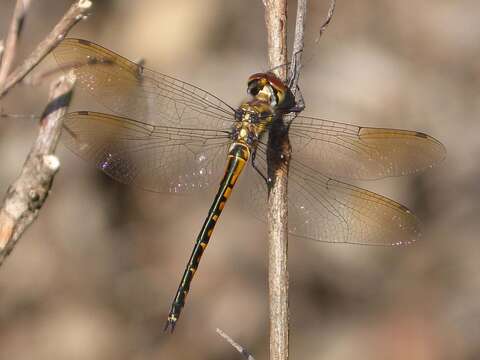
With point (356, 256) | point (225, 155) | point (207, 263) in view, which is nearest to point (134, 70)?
point (225, 155)

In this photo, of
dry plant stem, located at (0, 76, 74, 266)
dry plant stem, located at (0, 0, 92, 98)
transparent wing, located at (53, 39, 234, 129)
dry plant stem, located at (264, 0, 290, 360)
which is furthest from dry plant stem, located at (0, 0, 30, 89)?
transparent wing, located at (53, 39, 234, 129)

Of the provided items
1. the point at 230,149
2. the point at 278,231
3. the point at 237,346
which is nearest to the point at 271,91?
the point at 230,149

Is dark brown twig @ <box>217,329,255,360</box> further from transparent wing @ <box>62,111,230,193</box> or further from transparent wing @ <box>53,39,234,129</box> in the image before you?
transparent wing @ <box>53,39,234,129</box>

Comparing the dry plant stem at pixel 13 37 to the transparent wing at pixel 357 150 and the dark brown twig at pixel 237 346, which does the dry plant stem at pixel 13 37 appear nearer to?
the dark brown twig at pixel 237 346

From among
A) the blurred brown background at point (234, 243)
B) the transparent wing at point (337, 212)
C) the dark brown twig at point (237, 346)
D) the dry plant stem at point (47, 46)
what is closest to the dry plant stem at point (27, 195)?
the dry plant stem at point (47, 46)

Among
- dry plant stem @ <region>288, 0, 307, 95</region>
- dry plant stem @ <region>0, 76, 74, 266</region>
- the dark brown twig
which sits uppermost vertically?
dry plant stem @ <region>288, 0, 307, 95</region>

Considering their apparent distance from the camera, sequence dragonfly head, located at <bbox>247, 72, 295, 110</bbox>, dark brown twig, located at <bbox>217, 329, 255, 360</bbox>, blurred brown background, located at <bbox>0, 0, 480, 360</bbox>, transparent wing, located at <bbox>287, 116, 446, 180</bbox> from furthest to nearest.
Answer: blurred brown background, located at <bbox>0, 0, 480, 360</bbox>, transparent wing, located at <bbox>287, 116, 446, 180</bbox>, dragonfly head, located at <bbox>247, 72, 295, 110</bbox>, dark brown twig, located at <bbox>217, 329, 255, 360</bbox>

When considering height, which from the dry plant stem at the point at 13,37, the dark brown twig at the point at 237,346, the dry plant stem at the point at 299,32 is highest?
the dry plant stem at the point at 299,32
